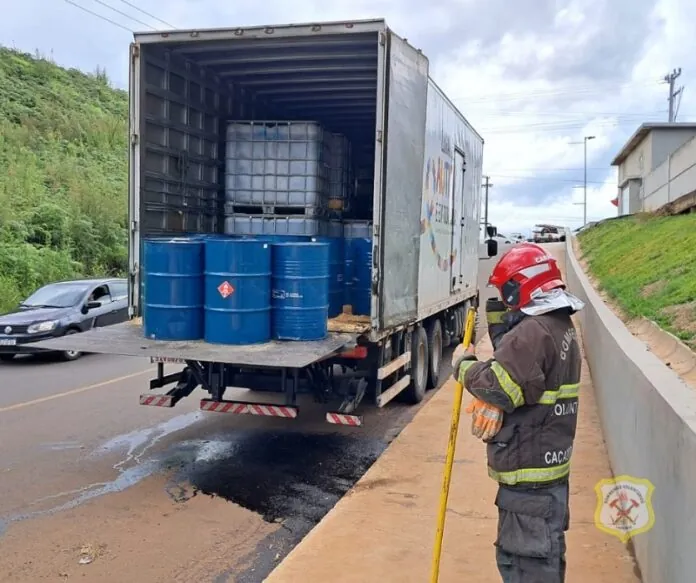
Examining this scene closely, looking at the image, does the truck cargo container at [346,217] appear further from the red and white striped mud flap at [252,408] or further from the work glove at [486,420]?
the work glove at [486,420]

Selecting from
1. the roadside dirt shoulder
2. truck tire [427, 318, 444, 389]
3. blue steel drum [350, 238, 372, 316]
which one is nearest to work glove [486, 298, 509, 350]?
the roadside dirt shoulder

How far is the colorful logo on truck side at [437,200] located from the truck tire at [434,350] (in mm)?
788

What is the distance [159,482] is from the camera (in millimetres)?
5809

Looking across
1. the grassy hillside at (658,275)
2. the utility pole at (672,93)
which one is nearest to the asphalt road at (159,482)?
the grassy hillside at (658,275)

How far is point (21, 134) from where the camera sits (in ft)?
75.7

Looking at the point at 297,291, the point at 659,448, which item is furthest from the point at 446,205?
the point at 659,448

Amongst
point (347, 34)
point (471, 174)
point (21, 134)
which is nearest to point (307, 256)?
point (347, 34)

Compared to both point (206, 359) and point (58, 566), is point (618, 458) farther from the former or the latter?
point (58, 566)

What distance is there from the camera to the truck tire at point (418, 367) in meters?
8.44

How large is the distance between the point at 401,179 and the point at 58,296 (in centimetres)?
839

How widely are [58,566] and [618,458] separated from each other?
371cm

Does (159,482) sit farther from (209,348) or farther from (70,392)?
(70,392)

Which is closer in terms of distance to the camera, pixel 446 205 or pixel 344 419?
pixel 344 419

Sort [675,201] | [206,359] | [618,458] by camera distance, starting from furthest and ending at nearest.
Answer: [675,201]
[206,359]
[618,458]
